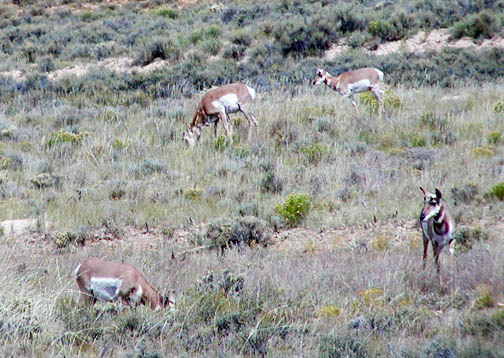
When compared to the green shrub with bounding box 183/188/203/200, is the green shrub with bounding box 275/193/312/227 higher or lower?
higher

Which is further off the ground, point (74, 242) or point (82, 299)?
point (82, 299)

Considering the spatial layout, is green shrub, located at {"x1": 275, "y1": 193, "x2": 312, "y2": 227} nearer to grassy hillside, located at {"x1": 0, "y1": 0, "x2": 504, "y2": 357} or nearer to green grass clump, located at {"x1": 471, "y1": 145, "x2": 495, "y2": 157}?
grassy hillside, located at {"x1": 0, "y1": 0, "x2": 504, "y2": 357}

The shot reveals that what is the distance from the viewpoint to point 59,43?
88.6 feet

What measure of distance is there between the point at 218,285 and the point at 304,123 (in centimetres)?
805

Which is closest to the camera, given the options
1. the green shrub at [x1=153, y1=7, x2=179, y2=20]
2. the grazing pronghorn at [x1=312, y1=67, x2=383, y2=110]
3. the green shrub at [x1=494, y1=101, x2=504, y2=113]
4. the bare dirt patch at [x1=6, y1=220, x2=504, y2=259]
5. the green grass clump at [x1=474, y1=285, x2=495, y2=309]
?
the green grass clump at [x1=474, y1=285, x2=495, y2=309]

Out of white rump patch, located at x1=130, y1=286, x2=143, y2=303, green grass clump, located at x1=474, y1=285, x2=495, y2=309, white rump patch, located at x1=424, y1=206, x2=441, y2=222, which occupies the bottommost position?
white rump patch, located at x1=130, y1=286, x2=143, y2=303

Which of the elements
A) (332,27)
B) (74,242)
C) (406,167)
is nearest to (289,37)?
(332,27)

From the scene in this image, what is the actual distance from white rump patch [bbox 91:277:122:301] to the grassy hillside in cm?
20

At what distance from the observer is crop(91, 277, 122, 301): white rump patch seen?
5.94m

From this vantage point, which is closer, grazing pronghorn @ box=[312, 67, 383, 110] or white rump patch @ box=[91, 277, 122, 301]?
white rump patch @ box=[91, 277, 122, 301]

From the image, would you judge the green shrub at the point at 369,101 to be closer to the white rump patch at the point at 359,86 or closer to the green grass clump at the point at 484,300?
the white rump patch at the point at 359,86

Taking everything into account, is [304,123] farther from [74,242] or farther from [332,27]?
[332,27]

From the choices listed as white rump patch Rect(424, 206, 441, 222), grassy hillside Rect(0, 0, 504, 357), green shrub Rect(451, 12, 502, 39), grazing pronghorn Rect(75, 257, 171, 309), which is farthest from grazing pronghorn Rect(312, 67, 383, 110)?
grazing pronghorn Rect(75, 257, 171, 309)

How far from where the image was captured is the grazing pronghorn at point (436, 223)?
22.7 feet
